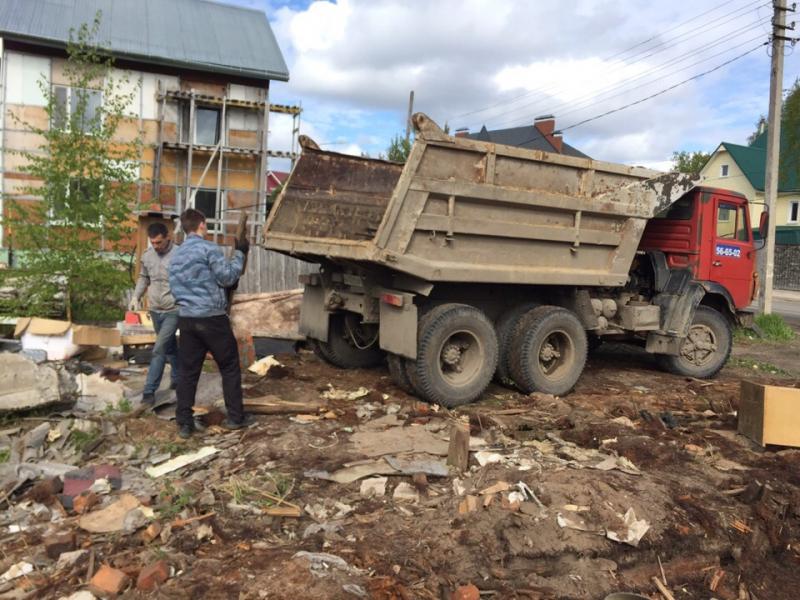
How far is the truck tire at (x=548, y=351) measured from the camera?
706cm

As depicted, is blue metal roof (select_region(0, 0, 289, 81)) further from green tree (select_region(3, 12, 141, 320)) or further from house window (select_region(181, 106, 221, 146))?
green tree (select_region(3, 12, 141, 320))

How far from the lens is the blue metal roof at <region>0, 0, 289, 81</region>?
18.2 meters

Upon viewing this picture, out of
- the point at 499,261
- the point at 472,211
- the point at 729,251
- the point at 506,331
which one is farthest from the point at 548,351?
the point at 729,251

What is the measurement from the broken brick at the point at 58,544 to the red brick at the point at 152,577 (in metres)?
0.59

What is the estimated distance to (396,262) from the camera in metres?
5.96

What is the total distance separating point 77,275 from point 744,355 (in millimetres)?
10768

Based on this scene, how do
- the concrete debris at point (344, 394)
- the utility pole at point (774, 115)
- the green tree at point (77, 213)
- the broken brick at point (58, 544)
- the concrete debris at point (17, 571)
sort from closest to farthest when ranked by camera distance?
the concrete debris at point (17, 571) < the broken brick at point (58, 544) < the concrete debris at point (344, 394) < the green tree at point (77, 213) < the utility pole at point (774, 115)

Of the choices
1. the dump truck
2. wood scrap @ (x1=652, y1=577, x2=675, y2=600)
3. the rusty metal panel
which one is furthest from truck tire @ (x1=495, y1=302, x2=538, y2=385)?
wood scrap @ (x1=652, y1=577, x2=675, y2=600)

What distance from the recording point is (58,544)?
358 centimetres

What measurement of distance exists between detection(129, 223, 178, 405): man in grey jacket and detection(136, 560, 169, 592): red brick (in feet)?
10.0

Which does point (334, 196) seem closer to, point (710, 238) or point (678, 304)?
point (678, 304)

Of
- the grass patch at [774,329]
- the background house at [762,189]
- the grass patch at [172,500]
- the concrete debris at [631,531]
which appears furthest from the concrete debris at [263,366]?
the background house at [762,189]

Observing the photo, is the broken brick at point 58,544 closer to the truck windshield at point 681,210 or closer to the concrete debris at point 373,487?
the concrete debris at point 373,487

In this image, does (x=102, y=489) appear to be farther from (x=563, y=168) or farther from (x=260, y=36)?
(x=260, y=36)
